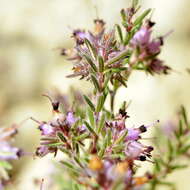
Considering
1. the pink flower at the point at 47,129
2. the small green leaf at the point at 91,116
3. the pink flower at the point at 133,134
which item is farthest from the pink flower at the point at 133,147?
the pink flower at the point at 47,129

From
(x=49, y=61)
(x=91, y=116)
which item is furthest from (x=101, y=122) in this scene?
(x=49, y=61)

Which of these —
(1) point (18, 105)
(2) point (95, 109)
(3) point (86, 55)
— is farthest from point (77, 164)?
(1) point (18, 105)

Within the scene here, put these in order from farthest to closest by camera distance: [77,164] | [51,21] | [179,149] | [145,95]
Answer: [51,21] < [145,95] < [179,149] < [77,164]

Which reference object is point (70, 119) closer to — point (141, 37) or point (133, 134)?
point (133, 134)

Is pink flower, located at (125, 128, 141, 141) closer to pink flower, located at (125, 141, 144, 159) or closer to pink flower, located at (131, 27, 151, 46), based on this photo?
pink flower, located at (125, 141, 144, 159)

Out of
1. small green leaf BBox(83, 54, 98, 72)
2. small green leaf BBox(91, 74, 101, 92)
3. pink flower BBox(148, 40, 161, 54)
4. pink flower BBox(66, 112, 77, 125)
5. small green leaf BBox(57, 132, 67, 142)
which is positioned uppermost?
pink flower BBox(148, 40, 161, 54)

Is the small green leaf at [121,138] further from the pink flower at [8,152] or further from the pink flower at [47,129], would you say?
the pink flower at [8,152]

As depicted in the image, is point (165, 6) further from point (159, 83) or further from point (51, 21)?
point (51, 21)

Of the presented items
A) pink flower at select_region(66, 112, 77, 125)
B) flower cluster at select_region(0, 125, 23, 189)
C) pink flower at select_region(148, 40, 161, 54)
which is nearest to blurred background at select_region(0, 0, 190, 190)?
flower cluster at select_region(0, 125, 23, 189)
